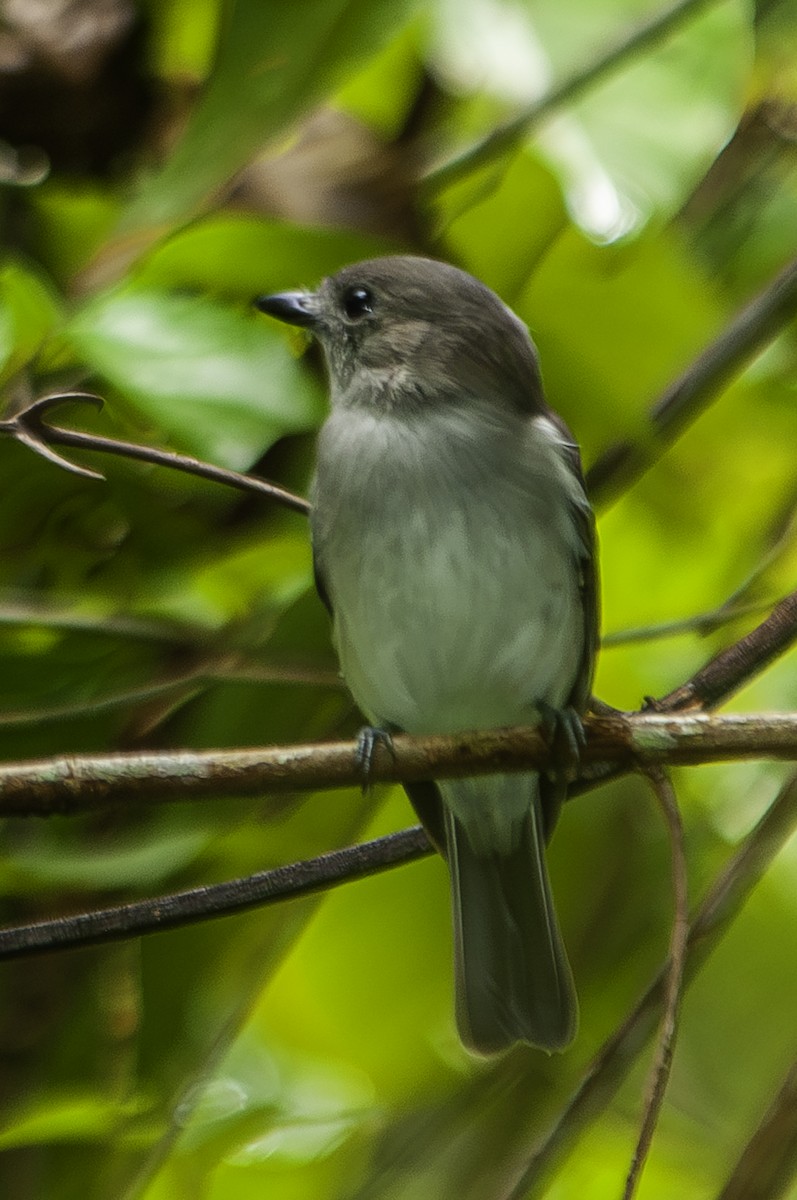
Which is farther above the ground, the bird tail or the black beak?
the black beak

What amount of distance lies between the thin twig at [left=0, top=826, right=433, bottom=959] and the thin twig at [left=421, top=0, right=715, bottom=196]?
1.11 metres

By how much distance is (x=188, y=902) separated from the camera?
136 cm

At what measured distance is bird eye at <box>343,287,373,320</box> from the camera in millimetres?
2371

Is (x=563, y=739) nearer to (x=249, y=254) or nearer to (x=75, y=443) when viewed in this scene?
(x=75, y=443)

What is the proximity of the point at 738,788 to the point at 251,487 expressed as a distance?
1.03 m

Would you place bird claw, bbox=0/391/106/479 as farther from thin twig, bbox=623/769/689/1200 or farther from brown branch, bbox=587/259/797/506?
brown branch, bbox=587/259/797/506

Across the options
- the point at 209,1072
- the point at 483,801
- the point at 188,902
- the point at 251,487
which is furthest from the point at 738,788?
the point at 188,902

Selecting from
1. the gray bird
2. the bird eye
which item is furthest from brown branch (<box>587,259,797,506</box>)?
the bird eye

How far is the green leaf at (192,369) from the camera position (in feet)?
6.01

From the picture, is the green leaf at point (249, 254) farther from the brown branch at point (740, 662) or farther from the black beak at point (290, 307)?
the brown branch at point (740, 662)

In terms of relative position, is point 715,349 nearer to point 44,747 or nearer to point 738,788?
point 738,788

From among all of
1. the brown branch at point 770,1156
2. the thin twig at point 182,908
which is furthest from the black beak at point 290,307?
the brown branch at point 770,1156

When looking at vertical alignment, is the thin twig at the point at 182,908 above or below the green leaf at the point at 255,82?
below

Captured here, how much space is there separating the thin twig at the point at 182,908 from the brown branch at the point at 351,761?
85mm
